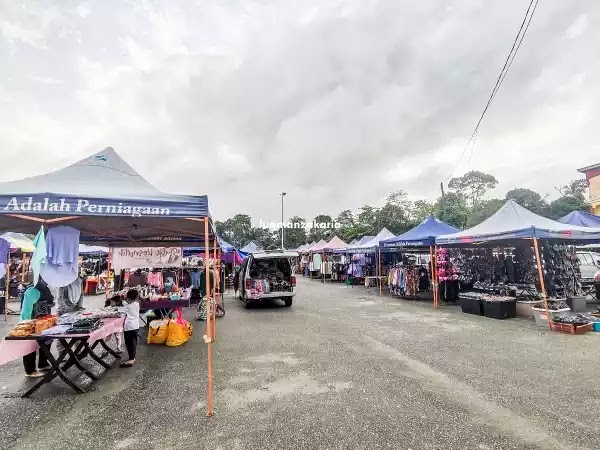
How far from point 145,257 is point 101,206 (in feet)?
18.3

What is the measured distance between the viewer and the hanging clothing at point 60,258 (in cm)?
465

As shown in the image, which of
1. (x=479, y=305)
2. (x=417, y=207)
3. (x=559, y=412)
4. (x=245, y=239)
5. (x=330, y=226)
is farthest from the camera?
(x=245, y=239)

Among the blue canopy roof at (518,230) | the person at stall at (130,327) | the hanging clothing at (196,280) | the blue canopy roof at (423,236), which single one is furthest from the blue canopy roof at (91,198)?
the blue canopy roof at (423,236)

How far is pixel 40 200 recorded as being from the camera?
4047 mm

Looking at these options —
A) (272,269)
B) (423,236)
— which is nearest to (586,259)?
(423,236)

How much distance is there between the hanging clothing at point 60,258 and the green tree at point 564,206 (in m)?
35.7

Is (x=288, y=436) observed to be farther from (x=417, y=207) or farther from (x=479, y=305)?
(x=417, y=207)

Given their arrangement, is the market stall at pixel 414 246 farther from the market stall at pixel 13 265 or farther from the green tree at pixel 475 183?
the green tree at pixel 475 183

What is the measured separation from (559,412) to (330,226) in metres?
50.9

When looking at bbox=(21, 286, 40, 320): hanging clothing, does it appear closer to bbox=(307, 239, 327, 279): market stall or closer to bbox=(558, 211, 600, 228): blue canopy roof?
bbox=(558, 211, 600, 228): blue canopy roof

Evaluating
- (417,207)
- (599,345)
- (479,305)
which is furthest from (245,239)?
(599,345)

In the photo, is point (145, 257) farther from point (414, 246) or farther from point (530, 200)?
point (530, 200)

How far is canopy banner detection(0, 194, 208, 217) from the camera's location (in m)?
3.95

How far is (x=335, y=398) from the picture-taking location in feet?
13.4
